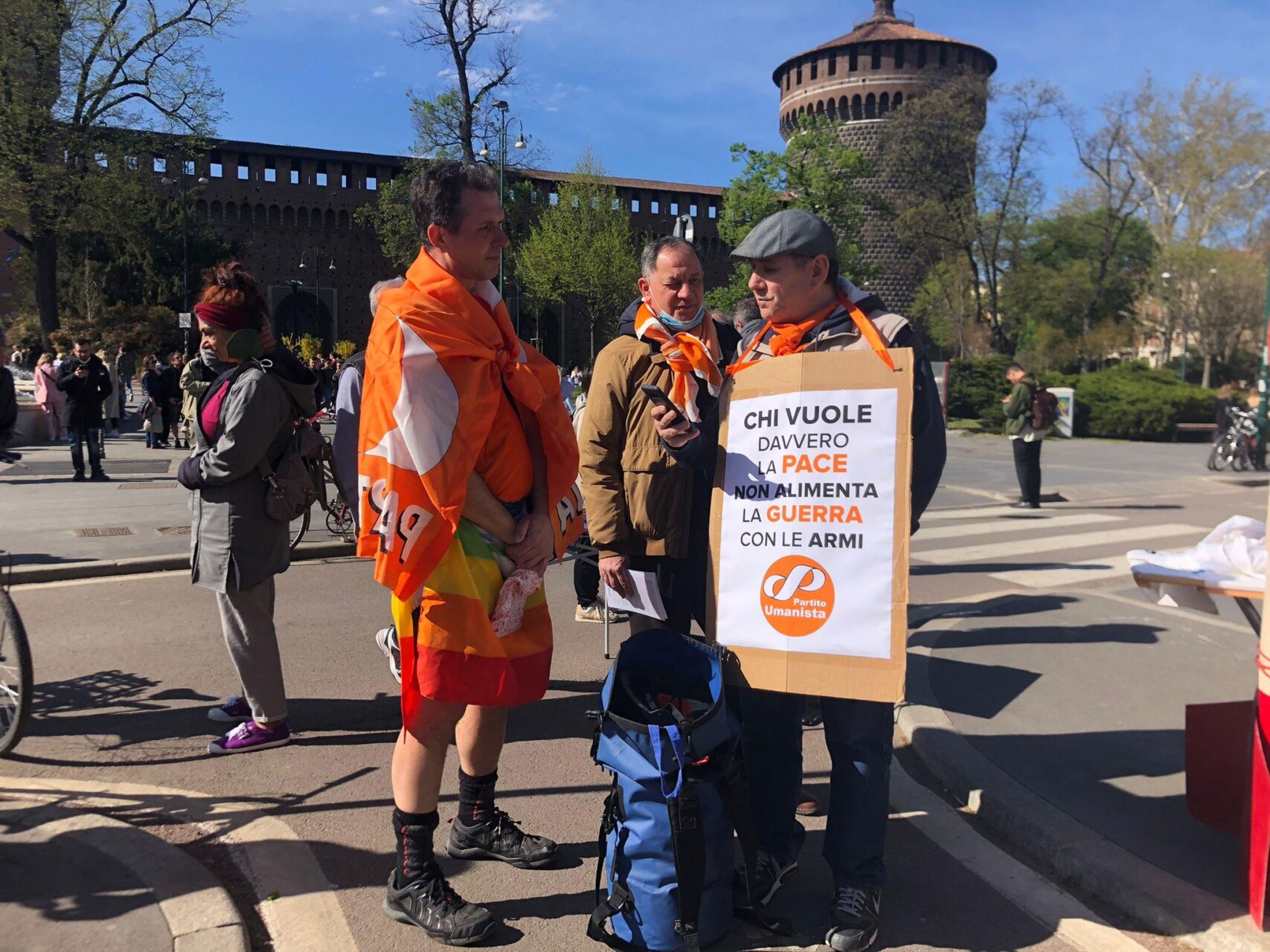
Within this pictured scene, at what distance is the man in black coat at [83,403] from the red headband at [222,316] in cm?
1140

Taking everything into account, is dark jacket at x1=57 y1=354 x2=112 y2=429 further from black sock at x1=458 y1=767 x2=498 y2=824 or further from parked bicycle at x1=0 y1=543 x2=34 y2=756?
black sock at x1=458 y1=767 x2=498 y2=824

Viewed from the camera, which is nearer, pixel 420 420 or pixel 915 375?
pixel 420 420

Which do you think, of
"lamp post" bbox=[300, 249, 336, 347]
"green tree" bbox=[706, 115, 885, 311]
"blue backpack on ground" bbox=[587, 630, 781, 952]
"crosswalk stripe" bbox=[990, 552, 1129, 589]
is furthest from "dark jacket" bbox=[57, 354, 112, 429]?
"lamp post" bbox=[300, 249, 336, 347]

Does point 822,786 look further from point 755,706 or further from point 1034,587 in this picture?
point 1034,587

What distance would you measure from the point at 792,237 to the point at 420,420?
114cm

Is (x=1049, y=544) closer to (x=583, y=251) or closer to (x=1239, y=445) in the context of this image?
(x=1239, y=445)

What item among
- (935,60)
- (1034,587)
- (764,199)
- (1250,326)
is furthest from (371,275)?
(1034,587)

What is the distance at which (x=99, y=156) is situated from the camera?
31.3m

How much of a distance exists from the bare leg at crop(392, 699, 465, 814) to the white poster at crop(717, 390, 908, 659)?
33.0 inches

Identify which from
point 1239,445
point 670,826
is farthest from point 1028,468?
point 670,826

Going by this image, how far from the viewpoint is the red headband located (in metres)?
3.84

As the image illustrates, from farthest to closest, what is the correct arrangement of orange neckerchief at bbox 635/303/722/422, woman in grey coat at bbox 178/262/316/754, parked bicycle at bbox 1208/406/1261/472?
parked bicycle at bbox 1208/406/1261/472
woman in grey coat at bbox 178/262/316/754
orange neckerchief at bbox 635/303/722/422

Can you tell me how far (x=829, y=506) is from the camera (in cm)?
271

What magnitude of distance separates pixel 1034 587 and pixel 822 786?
4468 mm
